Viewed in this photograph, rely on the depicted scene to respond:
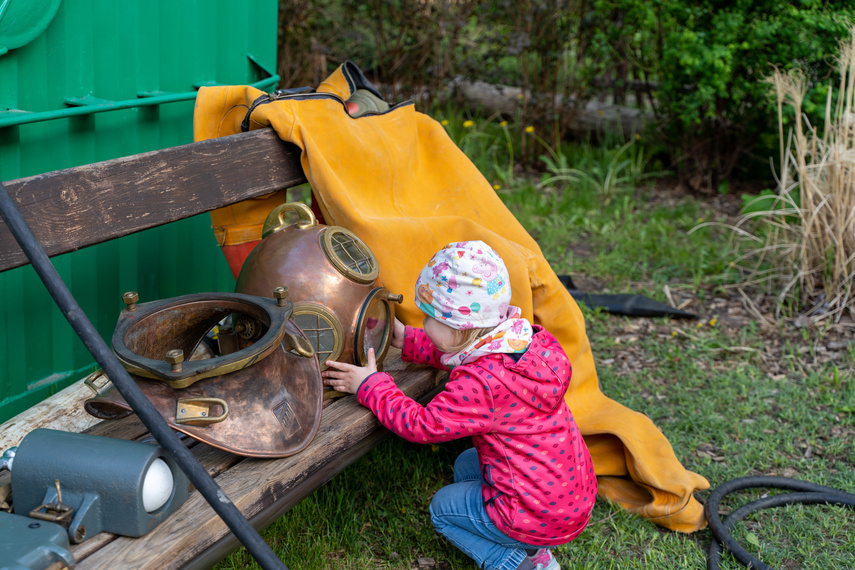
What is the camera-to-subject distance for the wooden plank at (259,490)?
1.57 m

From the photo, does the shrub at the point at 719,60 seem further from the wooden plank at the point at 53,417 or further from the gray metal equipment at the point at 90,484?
the gray metal equipment at the point at 90,484

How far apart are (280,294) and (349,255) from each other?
441mm

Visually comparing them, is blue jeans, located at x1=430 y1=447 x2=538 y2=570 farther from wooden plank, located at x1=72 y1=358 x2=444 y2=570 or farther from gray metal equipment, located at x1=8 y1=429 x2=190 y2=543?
gray metal equipment, located at x1=8 y1=429 x2=190 y2=543

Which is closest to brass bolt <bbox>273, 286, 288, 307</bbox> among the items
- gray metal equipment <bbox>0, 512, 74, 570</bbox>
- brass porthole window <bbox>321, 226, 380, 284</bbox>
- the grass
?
brass porthole window <bbox>321, 226, 380, 284</bbox>

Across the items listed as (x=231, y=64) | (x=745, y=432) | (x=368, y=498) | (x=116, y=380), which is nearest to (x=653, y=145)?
(x=745, y=432)

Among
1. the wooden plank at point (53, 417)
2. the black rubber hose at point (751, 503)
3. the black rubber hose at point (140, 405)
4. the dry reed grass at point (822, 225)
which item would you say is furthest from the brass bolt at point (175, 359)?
the dry reed grass at point (822, 225)

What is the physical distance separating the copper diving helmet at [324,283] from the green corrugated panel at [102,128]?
0.80 m

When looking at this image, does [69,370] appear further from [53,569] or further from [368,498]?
[53,569]

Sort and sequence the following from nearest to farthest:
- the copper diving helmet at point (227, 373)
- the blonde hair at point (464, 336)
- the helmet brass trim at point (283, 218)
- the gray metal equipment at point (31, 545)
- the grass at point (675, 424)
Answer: the gray metal equipment at point (31, 545), the copper diving helmet at point (227, 373), the blonde hair at point (464, 336), the helmet brass trim at point (283, 218), the grass at point (675, 424)

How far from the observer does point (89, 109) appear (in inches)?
99.4

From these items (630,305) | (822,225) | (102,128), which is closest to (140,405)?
(102,128)

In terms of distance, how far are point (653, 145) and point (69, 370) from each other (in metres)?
5.59

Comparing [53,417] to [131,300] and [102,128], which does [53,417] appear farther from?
[102,128]

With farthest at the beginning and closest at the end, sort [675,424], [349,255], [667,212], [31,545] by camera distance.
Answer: [667,212]
[675,424]
[349,255]
[31,545]
